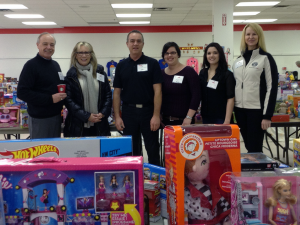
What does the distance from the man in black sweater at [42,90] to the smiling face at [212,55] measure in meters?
1.40

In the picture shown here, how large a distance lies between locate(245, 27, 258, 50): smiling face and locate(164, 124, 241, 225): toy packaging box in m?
1.73

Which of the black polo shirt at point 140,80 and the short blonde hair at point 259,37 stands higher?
the short blonde hair at point 259,37

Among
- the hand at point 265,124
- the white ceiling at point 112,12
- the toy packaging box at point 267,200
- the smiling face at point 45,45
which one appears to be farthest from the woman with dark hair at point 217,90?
the white ceiling at point 112,12

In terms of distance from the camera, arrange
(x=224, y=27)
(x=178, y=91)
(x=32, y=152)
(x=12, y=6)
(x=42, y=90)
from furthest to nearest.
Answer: (x=12, y=6) < (x=224, y=27) < (x=178, y=91) < (x=42, y=90) < (x=32, y=152)

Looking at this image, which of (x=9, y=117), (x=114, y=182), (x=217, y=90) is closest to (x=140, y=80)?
(x=217, y=90)

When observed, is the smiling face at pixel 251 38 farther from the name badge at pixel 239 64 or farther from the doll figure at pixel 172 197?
the doll figure at pixel 172 197

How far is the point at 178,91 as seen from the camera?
105 inches

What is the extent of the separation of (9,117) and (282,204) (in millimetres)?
3546

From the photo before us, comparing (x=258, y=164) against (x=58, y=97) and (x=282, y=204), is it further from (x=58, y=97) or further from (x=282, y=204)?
(x=58, y=97)

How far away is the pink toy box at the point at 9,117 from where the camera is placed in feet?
11.8

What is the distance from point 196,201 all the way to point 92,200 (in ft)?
1.28

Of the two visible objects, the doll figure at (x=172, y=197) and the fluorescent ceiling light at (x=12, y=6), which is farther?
the fluorescent ceiling light at (x=12, y=6)

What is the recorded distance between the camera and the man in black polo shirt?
8.62 ft

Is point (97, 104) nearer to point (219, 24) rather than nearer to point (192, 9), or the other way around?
point (219, 24)
